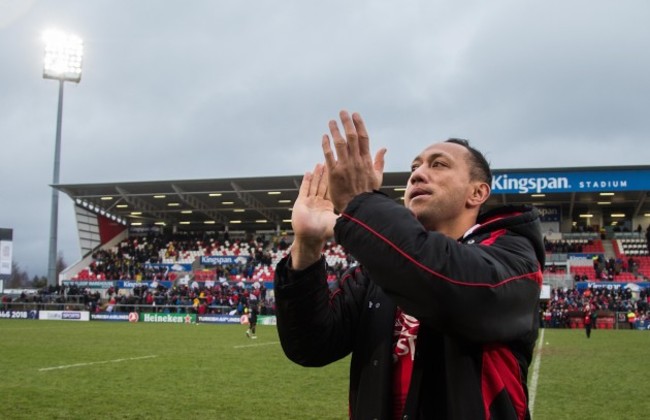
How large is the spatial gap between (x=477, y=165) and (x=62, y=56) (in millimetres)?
53559

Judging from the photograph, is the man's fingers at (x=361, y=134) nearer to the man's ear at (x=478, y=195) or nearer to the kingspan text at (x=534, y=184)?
the man's ear at (x=478, y=195)

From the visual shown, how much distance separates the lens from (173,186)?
46.7 meters

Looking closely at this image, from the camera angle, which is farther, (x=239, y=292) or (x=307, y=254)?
(x=239, y=292)

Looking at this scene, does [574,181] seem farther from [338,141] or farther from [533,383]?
[338,141]

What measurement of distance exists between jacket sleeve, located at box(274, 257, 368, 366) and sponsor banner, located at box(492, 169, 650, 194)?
40327 millimetres

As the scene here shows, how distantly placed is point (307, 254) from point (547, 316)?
36.7m

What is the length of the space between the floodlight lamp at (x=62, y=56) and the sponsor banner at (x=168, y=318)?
2180 centimetres

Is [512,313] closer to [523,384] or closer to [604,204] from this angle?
[523,384]

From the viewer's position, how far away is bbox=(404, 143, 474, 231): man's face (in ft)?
6.94

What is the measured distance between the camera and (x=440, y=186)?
6.98ft

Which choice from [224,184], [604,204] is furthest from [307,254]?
[604,204]

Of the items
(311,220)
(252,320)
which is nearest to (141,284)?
(252,320)

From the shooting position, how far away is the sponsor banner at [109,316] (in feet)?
128

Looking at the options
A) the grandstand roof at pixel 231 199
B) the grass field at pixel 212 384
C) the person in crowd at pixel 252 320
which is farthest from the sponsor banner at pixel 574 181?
the grass field at pixel 212 384
